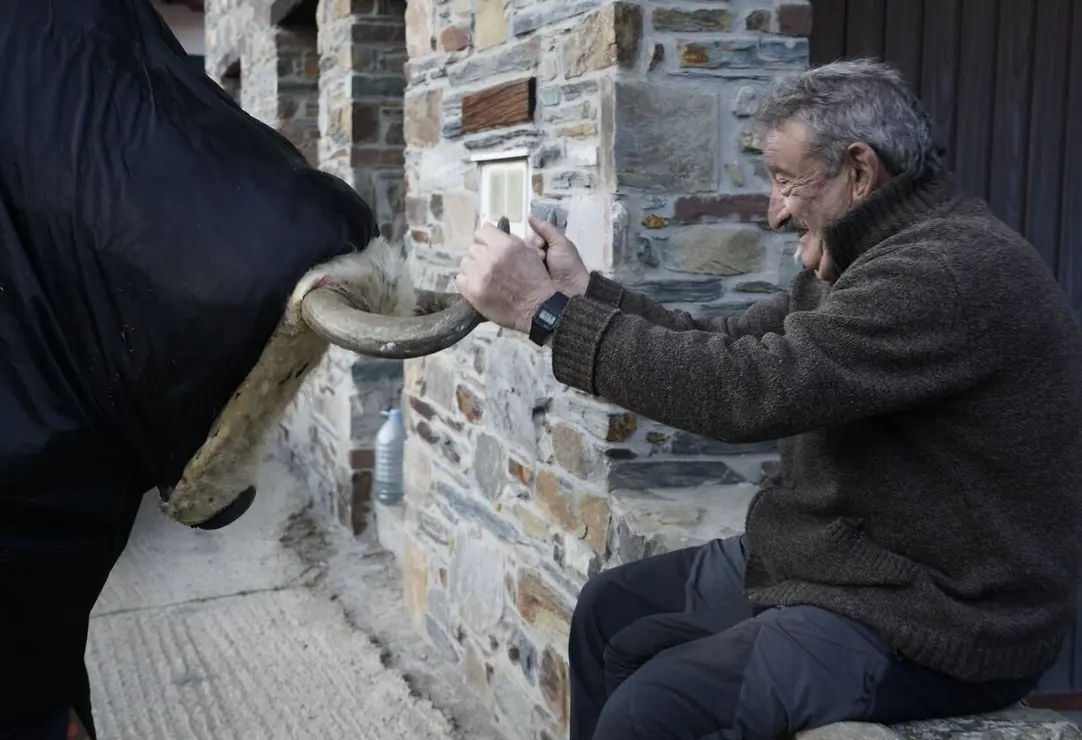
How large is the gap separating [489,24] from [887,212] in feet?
5.95

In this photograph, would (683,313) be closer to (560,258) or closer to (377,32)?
(560,258)

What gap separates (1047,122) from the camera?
2.90 meters

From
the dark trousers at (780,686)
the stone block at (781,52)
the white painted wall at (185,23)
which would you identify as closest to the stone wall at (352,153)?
the stone block at (781,52)

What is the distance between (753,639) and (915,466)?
15.1 inches

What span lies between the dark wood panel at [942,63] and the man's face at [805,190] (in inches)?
45.9

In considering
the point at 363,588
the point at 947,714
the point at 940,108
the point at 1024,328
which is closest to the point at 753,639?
the point at 947,714

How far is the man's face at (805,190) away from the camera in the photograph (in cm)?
183

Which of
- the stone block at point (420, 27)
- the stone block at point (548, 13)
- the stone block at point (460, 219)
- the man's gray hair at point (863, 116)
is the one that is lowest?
the stone block at point (460, 219)

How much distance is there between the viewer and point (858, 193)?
5.98 feet

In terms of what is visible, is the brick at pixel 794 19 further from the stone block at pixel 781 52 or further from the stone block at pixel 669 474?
the stone block at pixel 669 474

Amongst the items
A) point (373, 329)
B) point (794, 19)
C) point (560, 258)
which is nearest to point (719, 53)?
point (794, 19)

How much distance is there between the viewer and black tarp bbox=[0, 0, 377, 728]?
1263 mm

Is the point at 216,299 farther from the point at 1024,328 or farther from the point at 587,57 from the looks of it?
the point at 587,57

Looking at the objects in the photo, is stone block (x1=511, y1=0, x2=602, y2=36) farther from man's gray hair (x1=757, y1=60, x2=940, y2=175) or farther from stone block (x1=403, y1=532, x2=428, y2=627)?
stone block (x1=403, y1=532, x2=428, y2=627)
